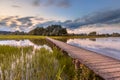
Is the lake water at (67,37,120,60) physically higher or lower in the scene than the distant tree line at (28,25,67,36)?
lower

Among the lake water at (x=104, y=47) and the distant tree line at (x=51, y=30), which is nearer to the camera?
the lake water at (x=104, y=47)

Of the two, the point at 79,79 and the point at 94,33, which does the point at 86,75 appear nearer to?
the point at 79,79

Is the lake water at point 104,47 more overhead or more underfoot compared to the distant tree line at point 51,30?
more underfoot

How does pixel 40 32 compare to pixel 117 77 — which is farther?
pixel 40 32

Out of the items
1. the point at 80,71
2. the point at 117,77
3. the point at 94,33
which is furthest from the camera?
the point at 94,33

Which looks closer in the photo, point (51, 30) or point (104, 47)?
point (104, 47)

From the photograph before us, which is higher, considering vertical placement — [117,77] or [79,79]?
[117,77]

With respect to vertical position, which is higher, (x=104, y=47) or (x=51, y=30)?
(x=51, y=30)

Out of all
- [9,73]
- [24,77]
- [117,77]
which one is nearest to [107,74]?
[117,77]

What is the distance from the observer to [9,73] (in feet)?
24.8

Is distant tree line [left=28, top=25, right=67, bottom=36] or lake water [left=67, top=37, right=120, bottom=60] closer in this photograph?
lake water [left=67, top=37, right=120, bottom=60]

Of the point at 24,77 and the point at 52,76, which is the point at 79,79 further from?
the point at 24,77

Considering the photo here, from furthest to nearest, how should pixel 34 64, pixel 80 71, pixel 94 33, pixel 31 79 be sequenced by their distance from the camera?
pixel 94 33
pixel 34 64
pixel 80 71
pixel 31 79

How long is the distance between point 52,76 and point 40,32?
370ft
